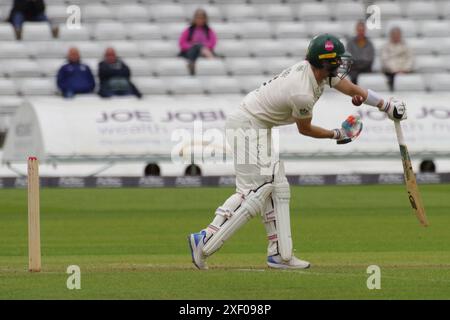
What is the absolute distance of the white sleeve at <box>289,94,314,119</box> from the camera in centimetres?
904

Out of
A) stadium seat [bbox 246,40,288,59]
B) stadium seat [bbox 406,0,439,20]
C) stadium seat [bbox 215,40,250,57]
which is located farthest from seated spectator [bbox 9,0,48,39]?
stadium seat [bbox 406,0,439,20]

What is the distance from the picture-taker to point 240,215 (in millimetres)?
9203

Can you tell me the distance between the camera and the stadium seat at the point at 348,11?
22.8m

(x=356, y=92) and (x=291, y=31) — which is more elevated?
(x=291, y=31)

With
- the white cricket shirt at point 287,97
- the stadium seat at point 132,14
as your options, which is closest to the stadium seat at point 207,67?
the stadium seat at point 132,14

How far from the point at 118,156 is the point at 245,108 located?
30.8 ft

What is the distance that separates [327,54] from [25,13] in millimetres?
13808

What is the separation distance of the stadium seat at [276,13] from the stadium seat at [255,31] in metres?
0.46

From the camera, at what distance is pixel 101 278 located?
8883 mm

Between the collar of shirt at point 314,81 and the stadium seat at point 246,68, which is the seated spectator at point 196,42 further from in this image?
the collar of shirt at point 314,81

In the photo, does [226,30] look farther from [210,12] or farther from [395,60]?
[395,60]

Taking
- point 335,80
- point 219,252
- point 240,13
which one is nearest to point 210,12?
point 240,13

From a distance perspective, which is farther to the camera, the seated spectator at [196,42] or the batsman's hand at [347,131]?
the seated spectator at [196,42]
